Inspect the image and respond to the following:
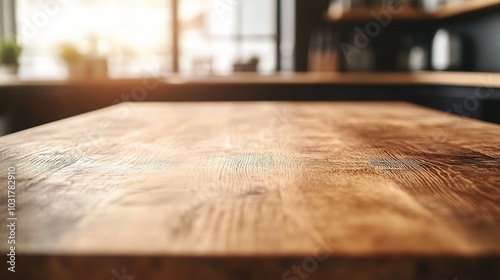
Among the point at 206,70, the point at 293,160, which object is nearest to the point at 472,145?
the point at 293,160

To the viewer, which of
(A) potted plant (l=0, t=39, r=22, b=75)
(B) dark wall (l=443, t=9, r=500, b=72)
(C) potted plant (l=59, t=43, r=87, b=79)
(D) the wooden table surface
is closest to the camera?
(D) the wooden table surface

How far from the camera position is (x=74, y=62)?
3.48m

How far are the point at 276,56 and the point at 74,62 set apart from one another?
1821 millimetres

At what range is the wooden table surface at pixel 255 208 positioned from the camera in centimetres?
40

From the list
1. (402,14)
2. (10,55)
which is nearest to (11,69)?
(10,55)

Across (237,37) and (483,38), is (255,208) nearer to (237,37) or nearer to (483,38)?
(483,38)

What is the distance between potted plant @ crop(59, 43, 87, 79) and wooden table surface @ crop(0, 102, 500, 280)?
2.50 metres

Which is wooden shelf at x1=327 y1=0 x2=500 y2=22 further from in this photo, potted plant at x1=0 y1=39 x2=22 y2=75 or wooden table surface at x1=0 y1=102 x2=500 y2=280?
wooden table surface at x1=0 y1=102 x2=500 y2=280

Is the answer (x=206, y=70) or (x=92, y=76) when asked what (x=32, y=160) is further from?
(x=206, y=70)

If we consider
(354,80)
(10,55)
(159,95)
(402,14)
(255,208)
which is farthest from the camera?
(402,14)

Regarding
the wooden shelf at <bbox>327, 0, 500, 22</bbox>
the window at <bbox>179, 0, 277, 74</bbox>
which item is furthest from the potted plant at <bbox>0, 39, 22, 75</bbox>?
the wooden shelf at <bbox>327, 0, 500, 22</bbox>

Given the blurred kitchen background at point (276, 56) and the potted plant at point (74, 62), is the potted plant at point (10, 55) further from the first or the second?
the potted plant at point (74, 62)

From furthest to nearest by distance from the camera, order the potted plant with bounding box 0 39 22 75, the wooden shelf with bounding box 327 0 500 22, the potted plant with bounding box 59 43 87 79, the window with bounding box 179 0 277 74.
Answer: the window with bounding box 179 0 277 74
the potted plant with bounding box 0 39 22 75
the wooden shelf with bounding box 327 0 500 22
the potted plant with bounding box 59 43 87 79

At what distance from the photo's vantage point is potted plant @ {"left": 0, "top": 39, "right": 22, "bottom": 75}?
3.82 meters
